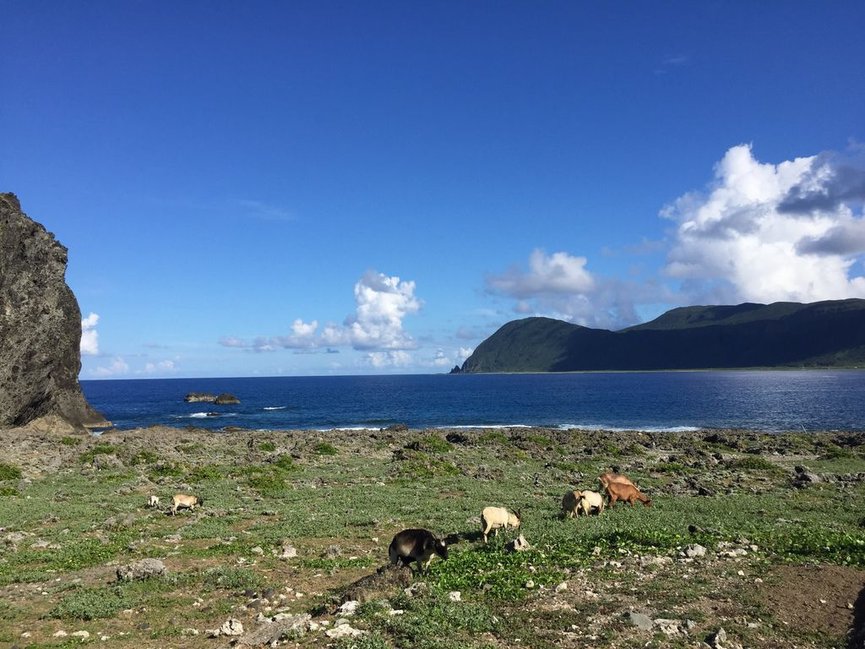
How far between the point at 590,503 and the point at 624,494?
3.35 meters

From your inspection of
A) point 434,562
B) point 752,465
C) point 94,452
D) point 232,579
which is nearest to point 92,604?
point 232,579

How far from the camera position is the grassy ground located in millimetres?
10375

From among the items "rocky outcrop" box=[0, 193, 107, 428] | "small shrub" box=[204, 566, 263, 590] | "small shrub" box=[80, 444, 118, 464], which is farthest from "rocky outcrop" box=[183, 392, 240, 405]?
"small shrub" box=[204, 566, 263, 590]

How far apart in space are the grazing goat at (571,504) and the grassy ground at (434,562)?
590 millimetres

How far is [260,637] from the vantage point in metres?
10.2

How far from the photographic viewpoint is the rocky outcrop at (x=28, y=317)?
59812 mm

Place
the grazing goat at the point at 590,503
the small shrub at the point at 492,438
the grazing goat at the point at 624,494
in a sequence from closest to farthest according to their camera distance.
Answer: the grazing goat at the point at 590,503, the grazing goat at the point at 624,494, the small shrub at the point at 492,438

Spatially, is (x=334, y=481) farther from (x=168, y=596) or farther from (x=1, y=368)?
(x=1, y=368)

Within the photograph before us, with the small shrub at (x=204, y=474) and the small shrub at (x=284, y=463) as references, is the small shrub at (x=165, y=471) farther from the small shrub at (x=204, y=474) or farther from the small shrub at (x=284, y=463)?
the small shrub at (x=284, y=463)

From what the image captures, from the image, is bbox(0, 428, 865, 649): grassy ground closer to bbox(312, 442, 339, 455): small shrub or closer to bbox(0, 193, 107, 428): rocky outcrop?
bbox(312, 442, 339, 455): small shrub

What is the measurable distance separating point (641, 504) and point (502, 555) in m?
11.8

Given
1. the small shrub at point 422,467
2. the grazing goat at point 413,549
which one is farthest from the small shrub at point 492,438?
the grazing goat at point 413,549

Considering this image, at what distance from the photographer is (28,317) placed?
6197 cm

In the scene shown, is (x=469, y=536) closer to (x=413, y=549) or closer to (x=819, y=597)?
(x=413, y=549)
